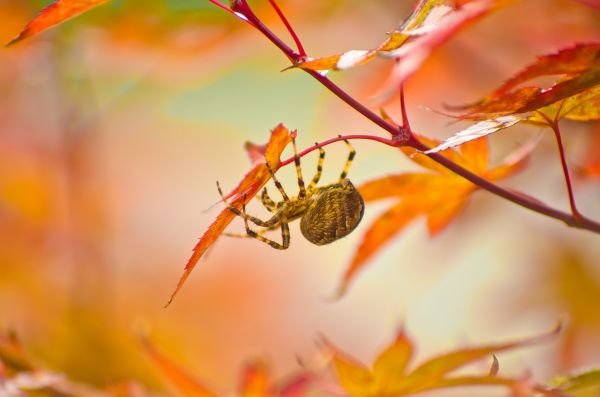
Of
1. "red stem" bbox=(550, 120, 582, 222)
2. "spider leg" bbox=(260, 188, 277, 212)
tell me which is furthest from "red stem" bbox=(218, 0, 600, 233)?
"spider leg" bbox=(260, 188, 277, 212)

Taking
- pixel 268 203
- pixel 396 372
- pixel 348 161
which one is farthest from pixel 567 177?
pixel 268 203

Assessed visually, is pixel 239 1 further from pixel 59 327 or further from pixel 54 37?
pixel 54 37

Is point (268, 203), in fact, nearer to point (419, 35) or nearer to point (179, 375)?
point (179, 375)

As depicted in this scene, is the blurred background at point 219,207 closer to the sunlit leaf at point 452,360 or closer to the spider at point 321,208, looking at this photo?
the sunlit leaf at point 452,360

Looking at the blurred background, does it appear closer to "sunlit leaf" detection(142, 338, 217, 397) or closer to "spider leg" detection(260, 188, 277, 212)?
"spider leg" detection(260, 188, 277, 212)

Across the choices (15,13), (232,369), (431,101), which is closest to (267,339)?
(232,369)
